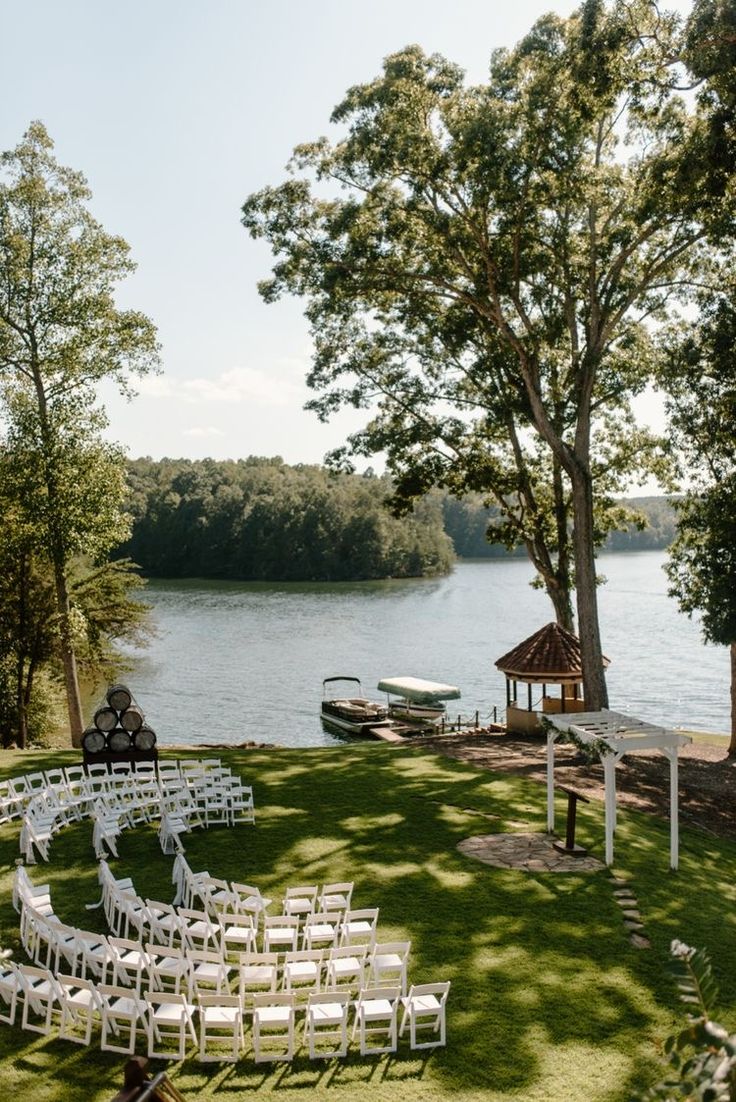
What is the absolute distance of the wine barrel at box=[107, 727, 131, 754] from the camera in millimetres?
18141

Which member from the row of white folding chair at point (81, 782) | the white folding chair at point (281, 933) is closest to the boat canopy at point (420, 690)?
the row of white folding chair at point (81, 782)

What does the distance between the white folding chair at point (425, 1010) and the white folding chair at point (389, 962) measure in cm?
18

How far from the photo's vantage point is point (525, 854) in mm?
14469

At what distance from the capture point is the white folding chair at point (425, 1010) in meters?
8.75

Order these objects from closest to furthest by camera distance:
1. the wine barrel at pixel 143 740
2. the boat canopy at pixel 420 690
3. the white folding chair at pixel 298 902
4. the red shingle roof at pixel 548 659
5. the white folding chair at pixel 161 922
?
the white folding chair at pixel 161 922 < the white folding chair at pixel 298 902 < the wine barrel at pixel 143 740 < the red shingle roof at pixel 548 659 < the boat canopy at pixel 420 690

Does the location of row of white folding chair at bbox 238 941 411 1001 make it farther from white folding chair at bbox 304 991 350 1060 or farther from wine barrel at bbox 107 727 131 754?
wine barrel at bbox 107 727 131 754

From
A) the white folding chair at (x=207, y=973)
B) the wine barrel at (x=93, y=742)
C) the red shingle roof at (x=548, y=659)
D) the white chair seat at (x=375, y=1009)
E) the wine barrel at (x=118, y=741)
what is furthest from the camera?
the red shingle roof at (x=548, y=659)

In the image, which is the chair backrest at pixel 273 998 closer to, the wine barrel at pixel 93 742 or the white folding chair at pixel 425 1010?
the white folding chair at pixel 425 1010

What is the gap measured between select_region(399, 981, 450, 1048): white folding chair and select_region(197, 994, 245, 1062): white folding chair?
1.54 m

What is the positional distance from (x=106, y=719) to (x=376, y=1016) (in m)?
10.9

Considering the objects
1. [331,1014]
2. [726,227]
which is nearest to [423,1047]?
[331,1014]

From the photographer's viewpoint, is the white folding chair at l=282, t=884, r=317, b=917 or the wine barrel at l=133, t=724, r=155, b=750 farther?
the wine barrel at l=133, t=724, r=155, b=750

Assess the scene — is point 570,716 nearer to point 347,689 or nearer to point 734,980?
point 734,980

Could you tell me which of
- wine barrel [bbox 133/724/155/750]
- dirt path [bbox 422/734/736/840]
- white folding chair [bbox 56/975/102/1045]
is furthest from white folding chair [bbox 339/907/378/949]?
wine barrel [bbox 133/724/155/750]
